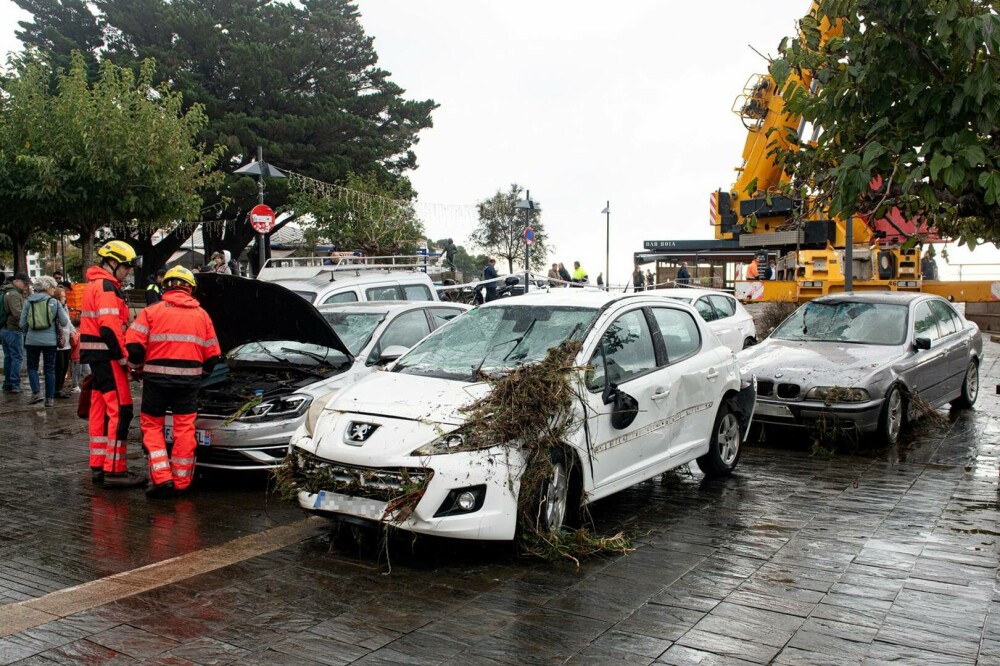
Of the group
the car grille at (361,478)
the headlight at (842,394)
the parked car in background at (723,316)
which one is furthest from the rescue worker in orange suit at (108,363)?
the parked car in background at (723,316)

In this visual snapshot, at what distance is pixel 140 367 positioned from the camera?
7.46 m

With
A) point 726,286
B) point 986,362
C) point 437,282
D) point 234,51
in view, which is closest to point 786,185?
point 986,362

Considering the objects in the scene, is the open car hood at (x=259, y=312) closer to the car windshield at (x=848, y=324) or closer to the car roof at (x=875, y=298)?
the car windshield at (x=848, y=324)

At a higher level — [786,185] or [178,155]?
[178,155]

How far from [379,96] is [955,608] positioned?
3709 centimetres

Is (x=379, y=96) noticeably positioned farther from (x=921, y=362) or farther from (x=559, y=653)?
(x=559, y=653)

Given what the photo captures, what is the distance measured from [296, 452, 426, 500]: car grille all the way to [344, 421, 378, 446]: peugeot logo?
16 centimetres

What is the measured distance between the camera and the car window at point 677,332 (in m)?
7.32

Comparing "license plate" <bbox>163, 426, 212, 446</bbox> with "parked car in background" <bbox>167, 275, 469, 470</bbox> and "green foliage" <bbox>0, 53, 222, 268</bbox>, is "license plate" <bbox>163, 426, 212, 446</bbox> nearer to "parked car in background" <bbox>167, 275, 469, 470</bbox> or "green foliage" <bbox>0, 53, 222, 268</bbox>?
"parked car in background" <bbox>167, 275, 469, 470</bbox>

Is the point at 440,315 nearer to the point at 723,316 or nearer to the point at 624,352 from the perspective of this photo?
the point at 624,352

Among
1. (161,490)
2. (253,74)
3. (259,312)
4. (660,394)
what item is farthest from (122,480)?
(253,74)

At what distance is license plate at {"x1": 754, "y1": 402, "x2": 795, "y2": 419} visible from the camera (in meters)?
9.41

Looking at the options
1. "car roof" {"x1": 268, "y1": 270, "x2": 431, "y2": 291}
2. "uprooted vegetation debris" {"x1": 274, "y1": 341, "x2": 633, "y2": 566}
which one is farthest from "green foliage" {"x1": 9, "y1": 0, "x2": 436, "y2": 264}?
"uprooted vegetation debris" {"x1": 274, "y1": 341, "x2": 633, "y2": 566}

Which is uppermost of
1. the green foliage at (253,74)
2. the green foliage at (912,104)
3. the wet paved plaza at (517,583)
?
the green foliage at (253,74)
